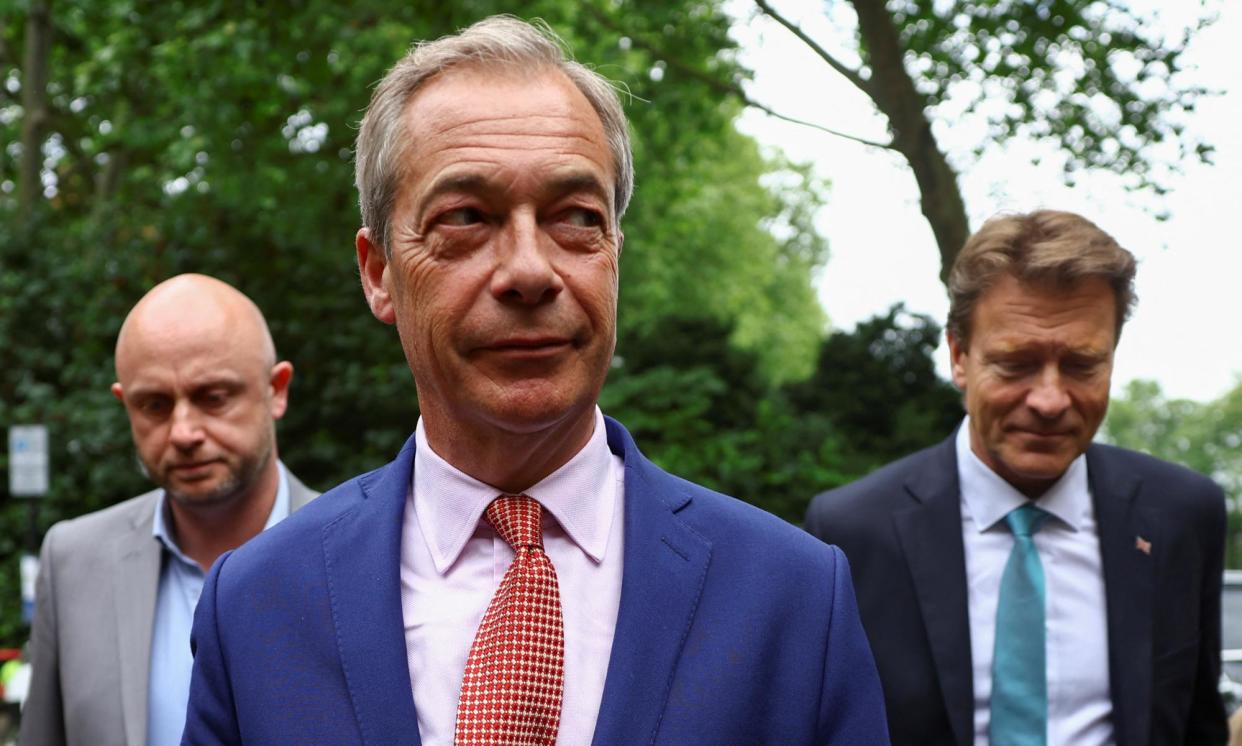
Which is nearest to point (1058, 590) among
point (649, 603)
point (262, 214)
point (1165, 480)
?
point (1165, 480)

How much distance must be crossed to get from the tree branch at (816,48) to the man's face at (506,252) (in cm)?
768

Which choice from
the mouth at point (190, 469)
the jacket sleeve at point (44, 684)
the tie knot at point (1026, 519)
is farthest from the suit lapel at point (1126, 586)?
the jacket sleeve at point (44, 684)

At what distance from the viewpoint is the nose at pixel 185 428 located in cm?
385

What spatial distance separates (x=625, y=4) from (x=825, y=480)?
15.1 ft

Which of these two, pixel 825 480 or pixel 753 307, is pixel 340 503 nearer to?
pixel 825 480

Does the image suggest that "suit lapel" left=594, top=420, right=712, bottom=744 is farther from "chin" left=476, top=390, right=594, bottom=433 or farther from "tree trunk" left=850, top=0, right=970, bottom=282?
"tree trunk" left=850, top=0, right=970, bottom=282

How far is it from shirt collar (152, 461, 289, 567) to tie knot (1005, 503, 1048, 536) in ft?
6.32

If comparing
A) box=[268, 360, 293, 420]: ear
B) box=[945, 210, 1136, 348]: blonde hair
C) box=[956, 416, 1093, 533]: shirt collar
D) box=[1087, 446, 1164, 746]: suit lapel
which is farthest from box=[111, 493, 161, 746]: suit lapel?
box=[1087, 446, 1164, 746]: suit lapel

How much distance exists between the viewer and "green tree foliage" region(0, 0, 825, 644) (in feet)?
41.3

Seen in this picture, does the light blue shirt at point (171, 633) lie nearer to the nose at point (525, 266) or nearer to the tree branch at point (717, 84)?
the nose at point (525, 266)

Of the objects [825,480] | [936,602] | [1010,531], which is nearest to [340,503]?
[936,602]

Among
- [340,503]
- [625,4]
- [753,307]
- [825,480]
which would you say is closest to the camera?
[340,503]

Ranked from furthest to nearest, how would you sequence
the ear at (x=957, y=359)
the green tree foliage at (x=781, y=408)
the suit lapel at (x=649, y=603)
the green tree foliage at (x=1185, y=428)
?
the green tree foliage at (x=1185, y=428) < the green tree foliage at (x=781, y=408) < the ear at (x=957, y=359) < the suit lapel at (x=649, y=603)

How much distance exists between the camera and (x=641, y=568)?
2.14 m
